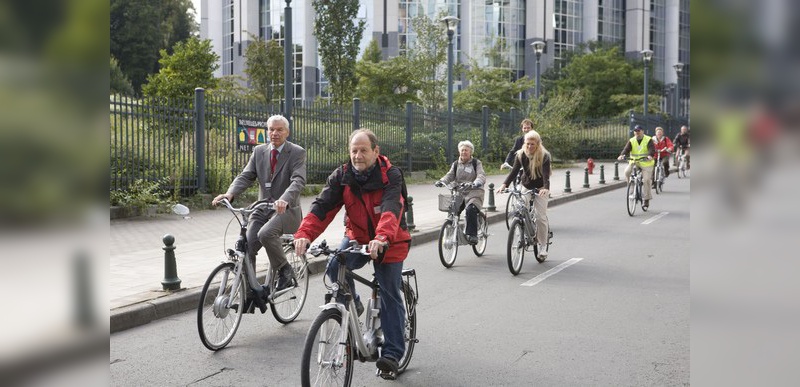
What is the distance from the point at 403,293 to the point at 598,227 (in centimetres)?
1011

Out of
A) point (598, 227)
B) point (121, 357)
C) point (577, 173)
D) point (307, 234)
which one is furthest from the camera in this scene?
point (577, 173)

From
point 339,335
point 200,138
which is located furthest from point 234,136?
point 339,335

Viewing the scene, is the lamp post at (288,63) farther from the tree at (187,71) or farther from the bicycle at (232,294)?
the tree at (187,71)

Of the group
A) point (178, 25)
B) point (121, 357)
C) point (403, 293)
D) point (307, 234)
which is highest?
point (178, 25)

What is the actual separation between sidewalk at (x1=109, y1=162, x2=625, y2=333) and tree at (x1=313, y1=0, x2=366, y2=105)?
89.9ft

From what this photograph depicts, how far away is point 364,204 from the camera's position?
5.15m

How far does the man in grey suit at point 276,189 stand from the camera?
6781 millimetres

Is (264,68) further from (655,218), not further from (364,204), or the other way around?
(364,204)

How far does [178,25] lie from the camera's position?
75000 mm

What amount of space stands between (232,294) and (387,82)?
35710mm

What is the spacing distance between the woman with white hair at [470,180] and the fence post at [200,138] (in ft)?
22.2

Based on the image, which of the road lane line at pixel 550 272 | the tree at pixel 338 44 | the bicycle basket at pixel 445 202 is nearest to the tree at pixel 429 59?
the tree at pixel 338 44
